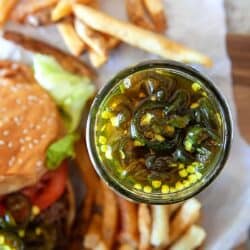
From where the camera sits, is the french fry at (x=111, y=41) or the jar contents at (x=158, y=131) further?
the french fry at (x=111, y=41)

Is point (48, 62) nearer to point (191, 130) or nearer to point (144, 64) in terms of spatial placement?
point (144, 64)

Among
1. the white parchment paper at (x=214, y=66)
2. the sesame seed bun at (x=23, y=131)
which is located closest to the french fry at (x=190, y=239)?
the white parchment paper at (x=214, y=66)

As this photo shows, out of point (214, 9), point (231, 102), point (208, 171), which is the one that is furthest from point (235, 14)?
point (208, 171)

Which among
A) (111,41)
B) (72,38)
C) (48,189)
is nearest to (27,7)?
(72,38)

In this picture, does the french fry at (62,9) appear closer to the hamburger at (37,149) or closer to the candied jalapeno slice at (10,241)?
the hamburger at (37,149)

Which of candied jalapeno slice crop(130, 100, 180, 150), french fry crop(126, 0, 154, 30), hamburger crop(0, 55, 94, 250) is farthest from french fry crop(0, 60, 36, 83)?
candied jalapeno slice crop(130, 100, 180, 150)

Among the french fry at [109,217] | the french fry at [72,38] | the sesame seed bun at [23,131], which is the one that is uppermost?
the french fry at [72,38]
